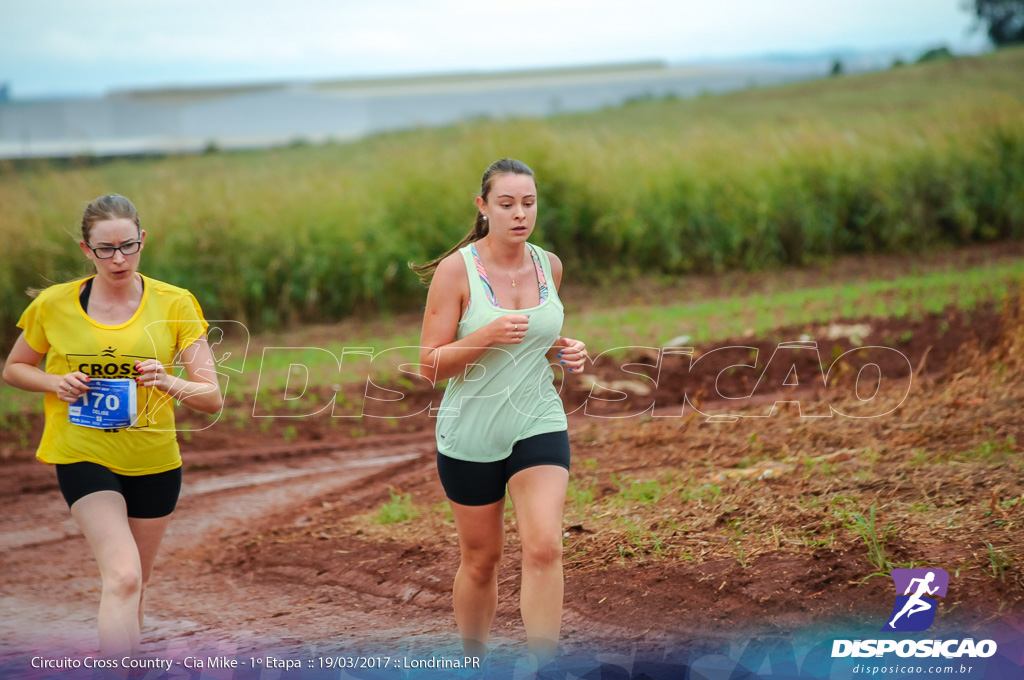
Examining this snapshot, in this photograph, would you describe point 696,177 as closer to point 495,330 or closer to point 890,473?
point 890,473

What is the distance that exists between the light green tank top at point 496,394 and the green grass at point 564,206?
8.73 m

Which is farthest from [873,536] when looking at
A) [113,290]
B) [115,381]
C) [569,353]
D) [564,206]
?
[564,206]

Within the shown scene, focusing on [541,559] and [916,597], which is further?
[916,597]

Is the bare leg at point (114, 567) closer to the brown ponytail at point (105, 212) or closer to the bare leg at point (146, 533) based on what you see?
the bare leg at point (146, 533)

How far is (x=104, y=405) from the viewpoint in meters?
3.82

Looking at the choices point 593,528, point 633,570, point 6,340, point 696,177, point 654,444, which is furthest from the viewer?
point 696,177

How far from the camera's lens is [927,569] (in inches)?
170

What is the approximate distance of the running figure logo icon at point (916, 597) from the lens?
405 cm

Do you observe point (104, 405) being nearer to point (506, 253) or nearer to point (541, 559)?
point (506, 253)

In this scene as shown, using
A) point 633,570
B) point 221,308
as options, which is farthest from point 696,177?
point 633,570

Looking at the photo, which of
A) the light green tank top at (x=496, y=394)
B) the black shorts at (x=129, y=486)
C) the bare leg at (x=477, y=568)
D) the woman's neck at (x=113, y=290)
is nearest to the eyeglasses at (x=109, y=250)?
the woman's neck at (x=113, y=290)

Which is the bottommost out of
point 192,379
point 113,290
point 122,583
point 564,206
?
point 122,583

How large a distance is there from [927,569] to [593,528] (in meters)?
1.89

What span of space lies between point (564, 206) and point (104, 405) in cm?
1267
